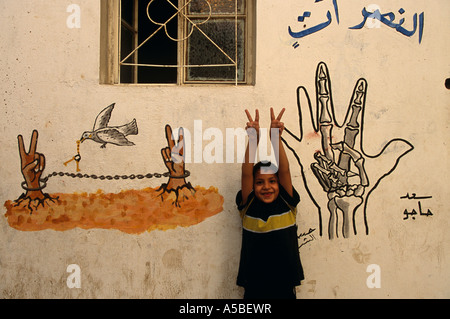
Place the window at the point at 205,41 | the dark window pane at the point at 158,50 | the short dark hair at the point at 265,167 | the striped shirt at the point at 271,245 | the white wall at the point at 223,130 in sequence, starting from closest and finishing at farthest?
1. the striped shirt at the point at 271,245
2. the short dark hair at the point at 265,167
3. the white wall at the point at 223,130
4. the window at the point at 205,41
5. the dark window pane at the point at 158,50

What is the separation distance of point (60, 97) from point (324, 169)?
2.17 meters

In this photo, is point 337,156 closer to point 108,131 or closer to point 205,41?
point 205,41

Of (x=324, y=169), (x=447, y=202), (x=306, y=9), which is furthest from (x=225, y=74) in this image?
(x=447, y=202)

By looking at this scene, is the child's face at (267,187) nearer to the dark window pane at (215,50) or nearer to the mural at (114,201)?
the mural at (114,201)

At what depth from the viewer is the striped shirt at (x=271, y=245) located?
2330 mm

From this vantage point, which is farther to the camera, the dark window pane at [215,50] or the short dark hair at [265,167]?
the dark window pane at [215,50]

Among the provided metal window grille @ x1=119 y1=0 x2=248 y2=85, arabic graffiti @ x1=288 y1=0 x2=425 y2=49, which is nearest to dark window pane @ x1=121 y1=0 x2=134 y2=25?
A: metal window grille @ x1=119 y1=0 x2=248 y2=85

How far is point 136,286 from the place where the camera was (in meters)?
2.82

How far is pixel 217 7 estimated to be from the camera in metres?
3.03

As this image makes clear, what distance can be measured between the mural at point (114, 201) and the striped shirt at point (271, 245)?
1.60ft

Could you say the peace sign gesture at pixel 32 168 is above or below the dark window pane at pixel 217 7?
below

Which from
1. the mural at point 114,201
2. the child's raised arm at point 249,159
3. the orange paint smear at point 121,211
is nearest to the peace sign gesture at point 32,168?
the mural at point 114,201

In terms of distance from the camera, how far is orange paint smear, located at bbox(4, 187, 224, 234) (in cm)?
282

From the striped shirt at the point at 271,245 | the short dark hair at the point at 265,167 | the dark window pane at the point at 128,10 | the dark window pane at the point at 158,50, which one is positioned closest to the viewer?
the striped shirt at the point at 271,245
